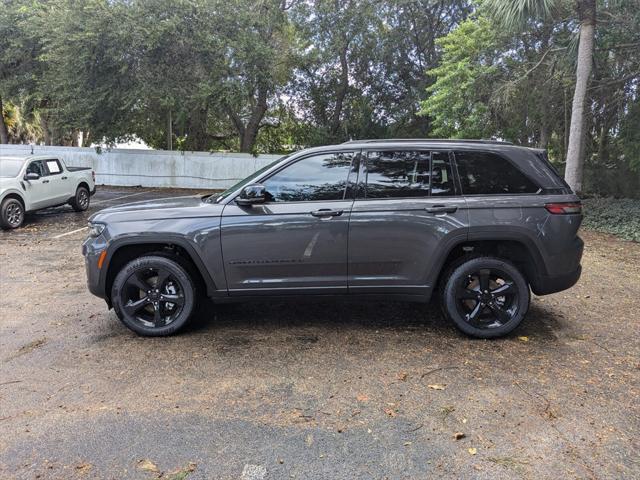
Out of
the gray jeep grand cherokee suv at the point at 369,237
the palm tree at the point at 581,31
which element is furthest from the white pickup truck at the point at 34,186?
the palm tree at the point at 581,31

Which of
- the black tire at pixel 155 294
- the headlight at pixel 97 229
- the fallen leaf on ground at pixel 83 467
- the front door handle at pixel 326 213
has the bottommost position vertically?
the fallen leaf on ground at pixel 83 467

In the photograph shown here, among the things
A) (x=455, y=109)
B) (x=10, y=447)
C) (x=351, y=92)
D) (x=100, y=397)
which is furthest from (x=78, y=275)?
(x=351, y=92)

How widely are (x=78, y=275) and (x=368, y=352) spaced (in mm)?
4780

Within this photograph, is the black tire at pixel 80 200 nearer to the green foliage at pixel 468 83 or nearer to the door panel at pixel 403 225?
the green foliage at pixel 468 83

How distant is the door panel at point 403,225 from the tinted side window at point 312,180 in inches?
7.8

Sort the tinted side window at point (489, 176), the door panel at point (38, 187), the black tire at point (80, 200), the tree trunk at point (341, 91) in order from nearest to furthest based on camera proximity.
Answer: the tinted side window at point (489, 176) < the door panel at point (38, 187) < the black tire at point (80, 200) < the tree trunk at point (341, 91)

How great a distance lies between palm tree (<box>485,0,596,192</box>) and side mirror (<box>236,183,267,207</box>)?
945 centimetres

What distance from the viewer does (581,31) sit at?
11.8 metres

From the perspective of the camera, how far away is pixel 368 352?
412cm

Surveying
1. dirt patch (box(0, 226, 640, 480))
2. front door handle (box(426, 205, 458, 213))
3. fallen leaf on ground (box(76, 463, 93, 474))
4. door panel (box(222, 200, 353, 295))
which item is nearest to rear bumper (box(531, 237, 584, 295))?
dirt patch (box(0, 226, 640, 480))

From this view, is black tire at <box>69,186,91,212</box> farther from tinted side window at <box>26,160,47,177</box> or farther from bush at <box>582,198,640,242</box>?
bush at <box>582,198,640,242</box>

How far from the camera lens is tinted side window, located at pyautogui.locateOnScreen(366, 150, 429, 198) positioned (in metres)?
4.38

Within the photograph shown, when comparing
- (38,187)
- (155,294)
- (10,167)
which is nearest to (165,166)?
(38,187)

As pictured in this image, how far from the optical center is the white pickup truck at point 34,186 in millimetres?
10609
